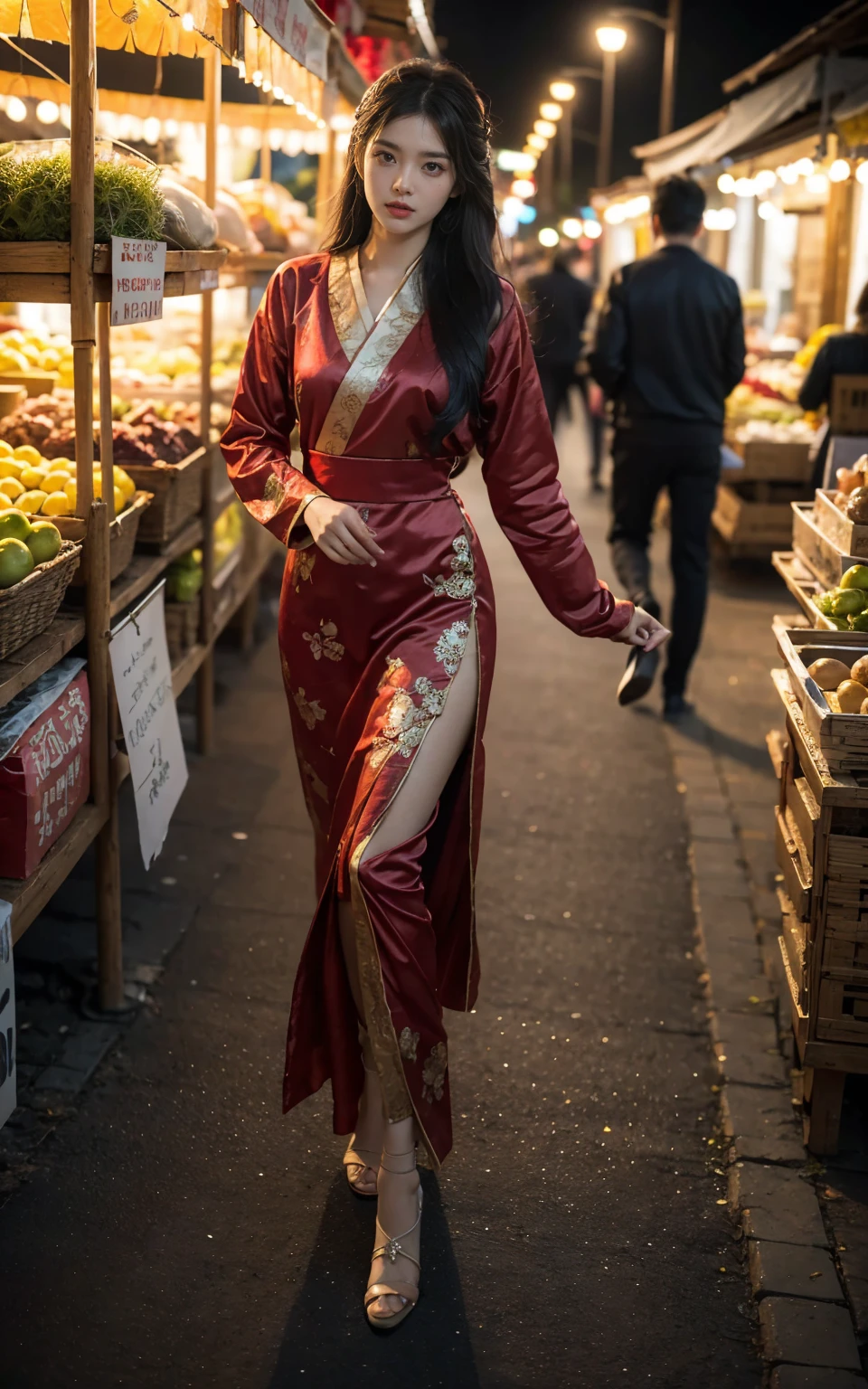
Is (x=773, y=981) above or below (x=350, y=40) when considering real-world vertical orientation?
below

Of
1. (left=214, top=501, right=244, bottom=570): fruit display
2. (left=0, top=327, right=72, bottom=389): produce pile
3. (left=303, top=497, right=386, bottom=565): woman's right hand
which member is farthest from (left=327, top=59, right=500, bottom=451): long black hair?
(left=214, top=501, right=244, bottom=570): fruit display

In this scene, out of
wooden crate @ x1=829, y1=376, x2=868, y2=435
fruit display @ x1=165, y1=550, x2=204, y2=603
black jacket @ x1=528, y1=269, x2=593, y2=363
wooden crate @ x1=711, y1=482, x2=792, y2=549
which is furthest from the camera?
black jacket @ x1=528, y1=269, x2=593, y2=363

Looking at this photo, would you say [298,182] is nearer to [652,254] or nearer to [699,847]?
[652,254]

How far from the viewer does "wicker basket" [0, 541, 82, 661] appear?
3.07m

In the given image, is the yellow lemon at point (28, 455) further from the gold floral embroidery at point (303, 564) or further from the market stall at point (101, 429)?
the gold floral embroidery at point (303, 564)

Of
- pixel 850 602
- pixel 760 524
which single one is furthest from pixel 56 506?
pixel 760 524

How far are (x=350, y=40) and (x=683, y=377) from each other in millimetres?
5529

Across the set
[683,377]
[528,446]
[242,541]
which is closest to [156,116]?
[242,541]

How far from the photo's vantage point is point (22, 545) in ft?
10.5

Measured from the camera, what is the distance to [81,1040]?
3812 millimetres

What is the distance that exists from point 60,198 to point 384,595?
1318 millimetres

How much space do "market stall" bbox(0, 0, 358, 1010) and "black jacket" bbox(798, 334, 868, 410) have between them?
2746 millimetres

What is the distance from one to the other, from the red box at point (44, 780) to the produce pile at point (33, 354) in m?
2.06

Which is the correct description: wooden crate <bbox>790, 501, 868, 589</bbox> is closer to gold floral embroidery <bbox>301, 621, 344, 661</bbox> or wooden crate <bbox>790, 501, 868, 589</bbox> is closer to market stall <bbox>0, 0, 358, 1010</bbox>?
gold floral embroidery <bbox>301, 621, 344, 661</bbox>
